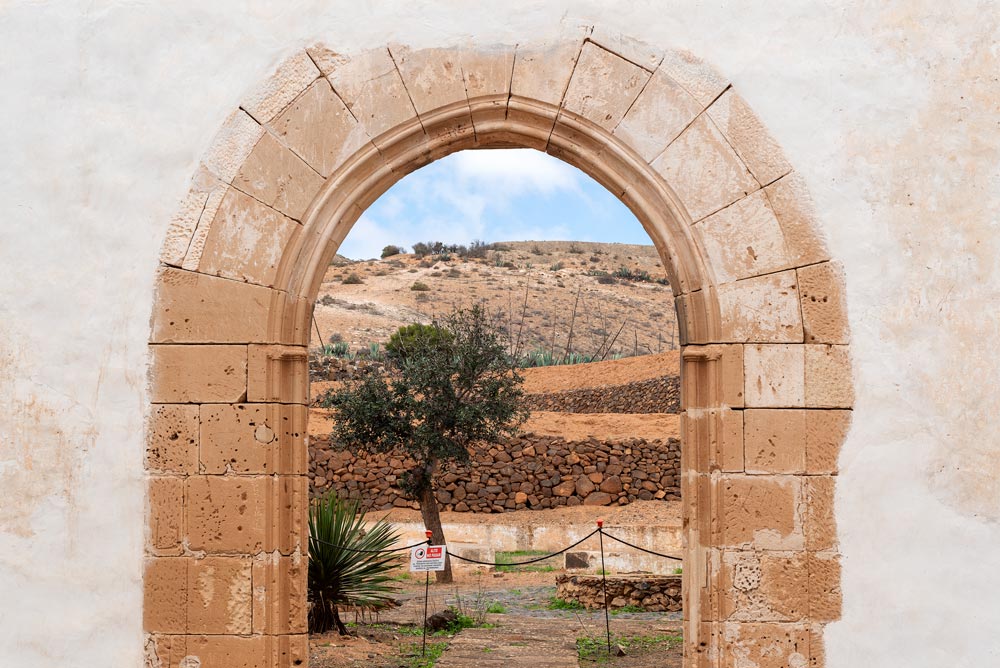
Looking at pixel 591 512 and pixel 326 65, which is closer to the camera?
pixel 326 65

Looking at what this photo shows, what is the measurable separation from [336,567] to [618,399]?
16.4 meters

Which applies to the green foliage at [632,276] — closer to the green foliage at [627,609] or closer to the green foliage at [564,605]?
the green foliage at [564,605]

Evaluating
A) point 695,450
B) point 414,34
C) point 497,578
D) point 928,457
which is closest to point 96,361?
point 414,34

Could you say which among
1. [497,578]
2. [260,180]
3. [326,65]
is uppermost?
[326,65]

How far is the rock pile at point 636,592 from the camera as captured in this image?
1016 centimetres

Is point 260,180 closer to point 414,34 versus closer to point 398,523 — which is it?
point 414,34

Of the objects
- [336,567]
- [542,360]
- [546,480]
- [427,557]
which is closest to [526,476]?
[546,480]

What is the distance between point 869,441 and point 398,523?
10422mm

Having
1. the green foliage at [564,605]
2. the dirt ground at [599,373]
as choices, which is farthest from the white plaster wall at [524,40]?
the dirt ground at [599,373]

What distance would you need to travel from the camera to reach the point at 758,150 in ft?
14.5

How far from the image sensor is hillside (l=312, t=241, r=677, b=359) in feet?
114

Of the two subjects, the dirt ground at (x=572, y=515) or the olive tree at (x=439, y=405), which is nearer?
the olive tree at (x=439, y=405)

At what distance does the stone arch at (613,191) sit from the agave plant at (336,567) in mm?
3576

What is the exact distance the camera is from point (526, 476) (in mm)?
17109
